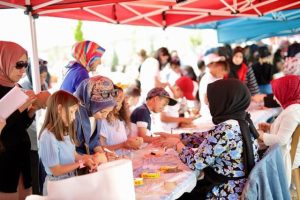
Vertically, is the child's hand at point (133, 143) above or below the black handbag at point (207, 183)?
above

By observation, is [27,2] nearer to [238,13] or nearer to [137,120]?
[137,120]

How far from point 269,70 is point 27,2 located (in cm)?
479

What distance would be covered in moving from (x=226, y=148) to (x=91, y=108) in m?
0.88

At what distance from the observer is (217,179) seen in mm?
2588

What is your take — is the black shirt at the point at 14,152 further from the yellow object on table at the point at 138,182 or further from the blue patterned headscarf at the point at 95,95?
the yellow object on table at the point at 138,182

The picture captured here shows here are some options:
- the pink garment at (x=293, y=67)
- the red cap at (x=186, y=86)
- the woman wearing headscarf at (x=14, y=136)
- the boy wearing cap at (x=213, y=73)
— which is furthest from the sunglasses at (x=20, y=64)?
the red cap at (x=186, y=86)

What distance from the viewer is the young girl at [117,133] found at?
3131mm

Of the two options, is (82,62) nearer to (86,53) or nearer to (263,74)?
(86,53)

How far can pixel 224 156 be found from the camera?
8.33ft

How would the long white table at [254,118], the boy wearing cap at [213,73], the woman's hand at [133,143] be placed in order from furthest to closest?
the boy wearing cap at [213,73] → the long white table at [254,118] → the woman's hand at [133,143]

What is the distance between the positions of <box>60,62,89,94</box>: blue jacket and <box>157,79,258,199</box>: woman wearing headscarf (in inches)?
52.0

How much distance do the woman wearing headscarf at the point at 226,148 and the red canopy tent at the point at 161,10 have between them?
2465 millimetres

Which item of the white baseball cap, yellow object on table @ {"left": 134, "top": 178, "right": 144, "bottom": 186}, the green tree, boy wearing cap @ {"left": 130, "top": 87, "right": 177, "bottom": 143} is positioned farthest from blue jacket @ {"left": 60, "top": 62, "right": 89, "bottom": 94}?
the green tree

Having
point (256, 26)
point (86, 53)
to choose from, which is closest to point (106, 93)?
point (86, 53)
